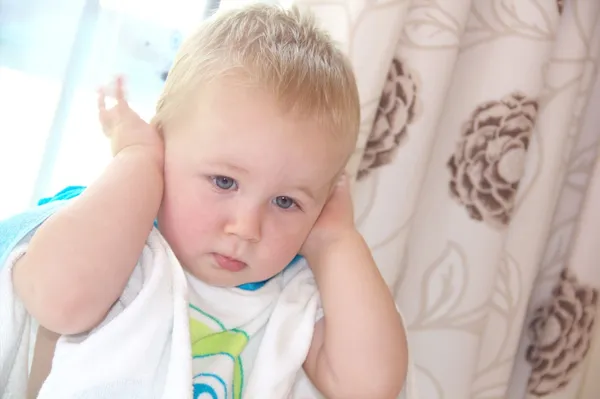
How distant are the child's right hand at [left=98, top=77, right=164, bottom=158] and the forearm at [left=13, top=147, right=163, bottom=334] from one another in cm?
6

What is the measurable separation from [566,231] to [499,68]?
311 mm

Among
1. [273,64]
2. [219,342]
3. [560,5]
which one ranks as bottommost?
[219,342]

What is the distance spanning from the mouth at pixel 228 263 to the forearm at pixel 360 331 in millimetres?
121

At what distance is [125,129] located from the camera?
0.75m

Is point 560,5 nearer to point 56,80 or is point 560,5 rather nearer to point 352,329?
point 352,329

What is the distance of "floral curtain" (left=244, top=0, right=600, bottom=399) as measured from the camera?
1.01 meters

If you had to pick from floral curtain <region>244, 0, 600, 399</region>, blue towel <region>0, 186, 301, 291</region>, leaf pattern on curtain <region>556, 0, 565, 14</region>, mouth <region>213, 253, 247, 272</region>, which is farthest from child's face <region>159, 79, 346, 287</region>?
leaf pattern on curtain <region>556, 0, 565, 14</region>

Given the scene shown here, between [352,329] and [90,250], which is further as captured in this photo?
[352,329]

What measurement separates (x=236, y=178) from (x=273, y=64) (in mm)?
119

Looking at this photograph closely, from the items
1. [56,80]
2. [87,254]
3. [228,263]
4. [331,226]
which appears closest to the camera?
[87,254]

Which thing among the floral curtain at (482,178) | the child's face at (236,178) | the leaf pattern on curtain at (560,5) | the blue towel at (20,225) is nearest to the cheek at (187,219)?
the child's face at (236,178)

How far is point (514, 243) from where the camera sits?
112 cm

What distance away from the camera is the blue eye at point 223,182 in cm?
71

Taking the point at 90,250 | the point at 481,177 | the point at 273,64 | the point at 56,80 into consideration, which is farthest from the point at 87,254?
the point at 481,177
